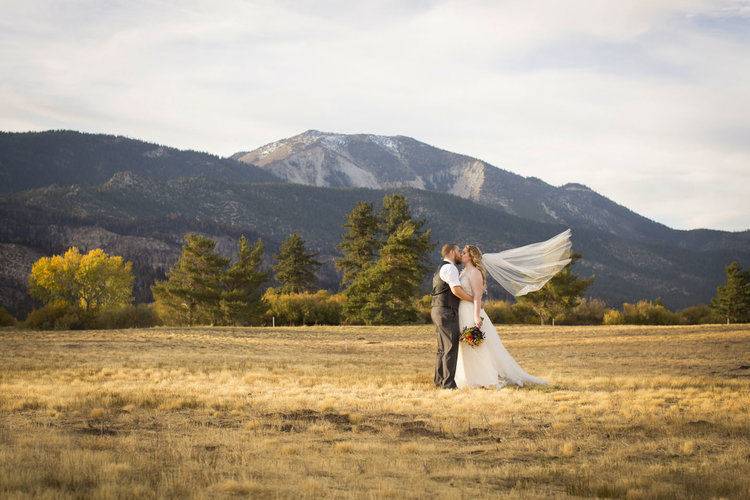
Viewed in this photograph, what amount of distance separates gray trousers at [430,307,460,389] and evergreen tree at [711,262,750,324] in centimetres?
5884

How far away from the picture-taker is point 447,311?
1527 centimetres

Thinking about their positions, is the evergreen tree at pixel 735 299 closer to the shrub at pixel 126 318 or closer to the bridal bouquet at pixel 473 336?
the shrub at pixel 126 318

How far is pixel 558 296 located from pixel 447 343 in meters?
45.5

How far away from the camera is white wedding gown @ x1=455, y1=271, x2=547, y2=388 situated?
15117mm

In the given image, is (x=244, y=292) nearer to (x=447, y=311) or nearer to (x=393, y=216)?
(x=393, y=216)

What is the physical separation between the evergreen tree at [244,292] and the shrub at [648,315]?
29.8 m

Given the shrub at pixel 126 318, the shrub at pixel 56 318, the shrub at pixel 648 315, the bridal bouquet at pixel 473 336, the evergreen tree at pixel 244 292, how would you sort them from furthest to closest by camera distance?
the shrub at pixel 648 315 < the evergreen tree at pixel 244 292 < the shrub at pixel 126 318 < the shrub at pixel 56 318 < the bridal bouquet at pixel 473 336

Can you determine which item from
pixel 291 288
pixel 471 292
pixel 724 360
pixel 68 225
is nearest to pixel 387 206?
pixel 291 288

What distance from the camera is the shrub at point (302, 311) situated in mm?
57969

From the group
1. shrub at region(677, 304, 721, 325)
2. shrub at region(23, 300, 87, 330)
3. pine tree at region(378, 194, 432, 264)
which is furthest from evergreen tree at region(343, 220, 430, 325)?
shrub at region(677, 304, 721, 325)

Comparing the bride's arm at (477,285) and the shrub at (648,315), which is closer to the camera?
the bride's arm at (477,285)

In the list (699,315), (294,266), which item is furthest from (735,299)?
(294,266)

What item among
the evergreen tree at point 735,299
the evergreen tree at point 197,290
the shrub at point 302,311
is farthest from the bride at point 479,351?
the evergreen tree at point 735,299

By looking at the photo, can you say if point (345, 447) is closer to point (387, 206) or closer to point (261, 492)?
point (261, 492)
